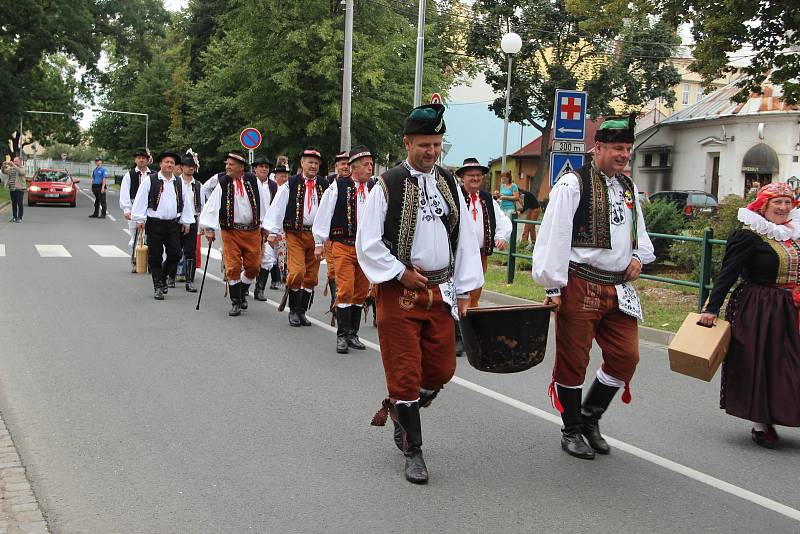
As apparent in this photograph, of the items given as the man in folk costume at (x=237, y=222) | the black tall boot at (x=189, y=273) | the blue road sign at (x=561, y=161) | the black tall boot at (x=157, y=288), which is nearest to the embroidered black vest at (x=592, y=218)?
the man in folk costume at (x=237, y=222)

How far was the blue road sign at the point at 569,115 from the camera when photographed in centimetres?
1270

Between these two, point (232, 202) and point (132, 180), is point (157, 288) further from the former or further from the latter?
point (132, 180)

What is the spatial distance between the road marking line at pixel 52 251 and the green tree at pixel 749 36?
12490mm

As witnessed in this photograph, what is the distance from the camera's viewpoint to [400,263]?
507 cm

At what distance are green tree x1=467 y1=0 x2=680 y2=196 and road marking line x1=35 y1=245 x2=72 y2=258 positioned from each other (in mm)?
24154

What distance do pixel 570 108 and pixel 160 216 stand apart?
595cm

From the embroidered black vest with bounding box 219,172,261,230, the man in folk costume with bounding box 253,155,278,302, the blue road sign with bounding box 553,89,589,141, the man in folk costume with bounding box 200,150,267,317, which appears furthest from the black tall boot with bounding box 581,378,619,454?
the blue road sign with bounding box 553,89,589,141

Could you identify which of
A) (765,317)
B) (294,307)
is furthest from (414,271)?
(294,307)

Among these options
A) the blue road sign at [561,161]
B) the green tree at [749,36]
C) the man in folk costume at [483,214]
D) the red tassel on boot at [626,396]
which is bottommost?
the red tassel on boot at [626,396]

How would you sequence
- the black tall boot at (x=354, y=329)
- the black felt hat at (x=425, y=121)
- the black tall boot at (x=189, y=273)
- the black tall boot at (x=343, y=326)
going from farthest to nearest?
1. the black tall boot at (x=189, y=273)
2. the black tall boot at (x=354, y=329)
3. the black tall boot at (x=343, y=326)
4. the black felt hat at (x=425, y=121)

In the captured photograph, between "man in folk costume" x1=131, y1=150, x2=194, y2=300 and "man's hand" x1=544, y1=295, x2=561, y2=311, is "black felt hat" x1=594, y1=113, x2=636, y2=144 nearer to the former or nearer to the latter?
"man's hand" x1=544, y1=295, x2=561, y2=311

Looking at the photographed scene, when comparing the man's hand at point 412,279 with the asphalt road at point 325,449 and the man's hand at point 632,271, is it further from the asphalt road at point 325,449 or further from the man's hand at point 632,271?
the man's hand at point 632,271

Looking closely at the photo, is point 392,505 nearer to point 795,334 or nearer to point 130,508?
point 130,508

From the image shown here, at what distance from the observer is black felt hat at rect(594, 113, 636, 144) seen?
541 centimetres
